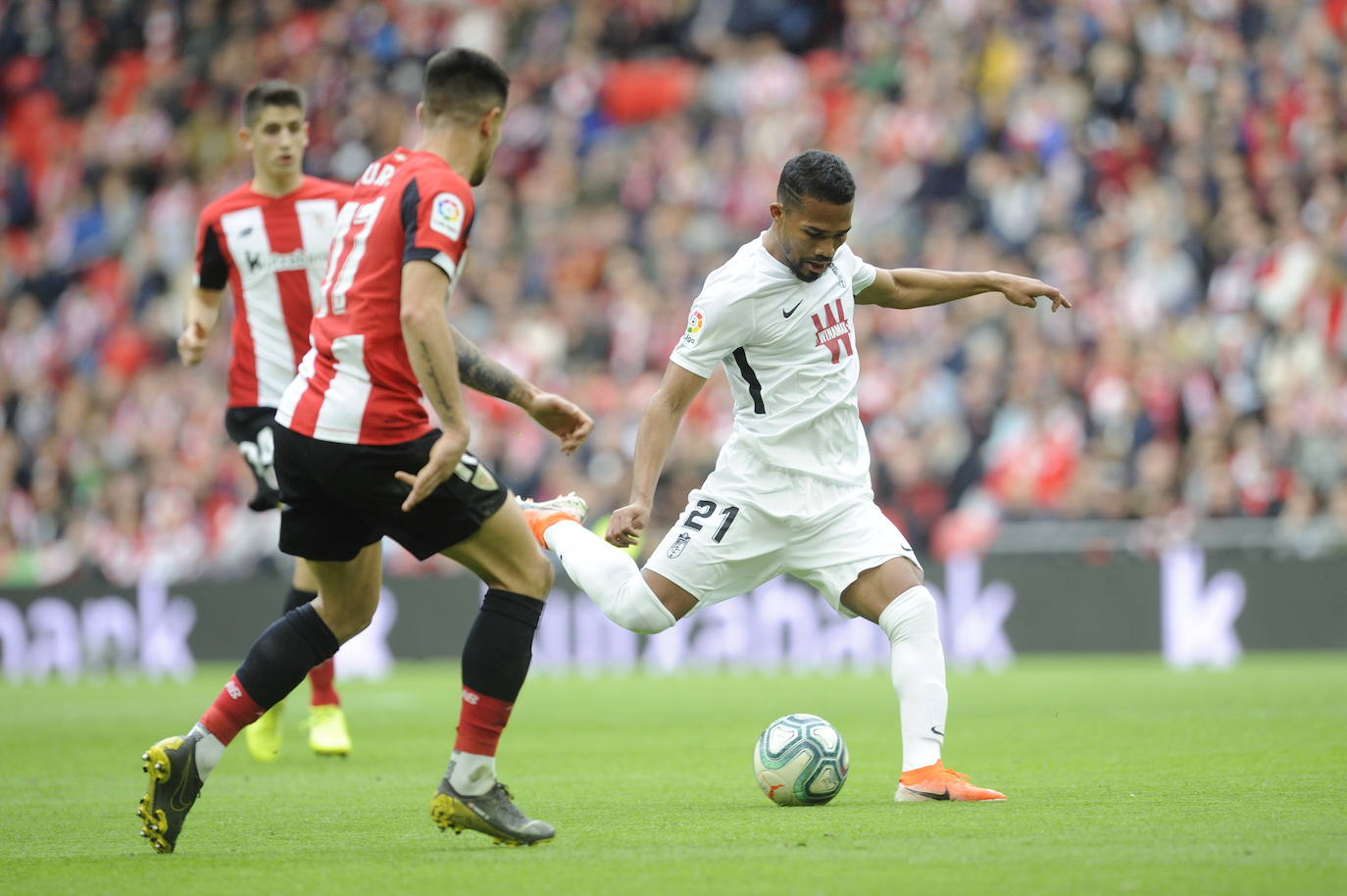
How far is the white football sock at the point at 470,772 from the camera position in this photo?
5711 mm

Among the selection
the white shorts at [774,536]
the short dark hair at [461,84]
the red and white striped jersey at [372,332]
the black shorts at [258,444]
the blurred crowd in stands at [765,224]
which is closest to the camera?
the red and white striped jersey at [372,332]

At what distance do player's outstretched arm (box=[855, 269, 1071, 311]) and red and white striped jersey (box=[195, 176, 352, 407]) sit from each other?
3.21m

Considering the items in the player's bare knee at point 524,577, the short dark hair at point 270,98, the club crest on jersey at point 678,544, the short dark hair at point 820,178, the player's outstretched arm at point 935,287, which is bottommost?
the player's bare knee at point 524,577

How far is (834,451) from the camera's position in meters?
7.19

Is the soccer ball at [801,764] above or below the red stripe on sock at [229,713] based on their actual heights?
below

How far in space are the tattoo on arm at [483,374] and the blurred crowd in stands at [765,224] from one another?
11.2 meters

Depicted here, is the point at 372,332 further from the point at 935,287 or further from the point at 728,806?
the point at 935,287

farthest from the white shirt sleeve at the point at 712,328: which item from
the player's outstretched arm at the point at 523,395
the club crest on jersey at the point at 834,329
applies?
the player's outstretched arm at the point at 523,395

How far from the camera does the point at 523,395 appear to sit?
6.01 meters

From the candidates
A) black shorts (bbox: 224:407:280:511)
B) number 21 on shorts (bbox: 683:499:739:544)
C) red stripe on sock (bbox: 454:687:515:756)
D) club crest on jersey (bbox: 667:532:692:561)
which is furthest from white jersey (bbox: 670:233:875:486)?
black shorts (bbox: 224:407:280:511)

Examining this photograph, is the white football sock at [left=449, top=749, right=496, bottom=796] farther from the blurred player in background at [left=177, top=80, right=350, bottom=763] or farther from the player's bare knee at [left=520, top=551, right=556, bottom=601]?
A: the blurred player in background at [left=177, top=80, right=350, bottom=763]

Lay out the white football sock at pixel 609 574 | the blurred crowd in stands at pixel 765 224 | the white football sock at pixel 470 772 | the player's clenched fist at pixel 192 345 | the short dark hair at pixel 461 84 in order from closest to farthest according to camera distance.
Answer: the white football sock at pixel 470 772 → the short dark hair at pixel 461 84 → the white football sock at pixel 609 574 → the player's clenched fist at pixel 192 345 → the blurred crowd in stands at pixel 765 224

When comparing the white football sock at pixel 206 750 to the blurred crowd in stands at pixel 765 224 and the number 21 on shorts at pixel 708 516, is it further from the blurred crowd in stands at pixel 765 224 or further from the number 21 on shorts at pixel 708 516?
the blurred crowd in stands at pixel 765 224

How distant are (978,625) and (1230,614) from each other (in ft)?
7.04
